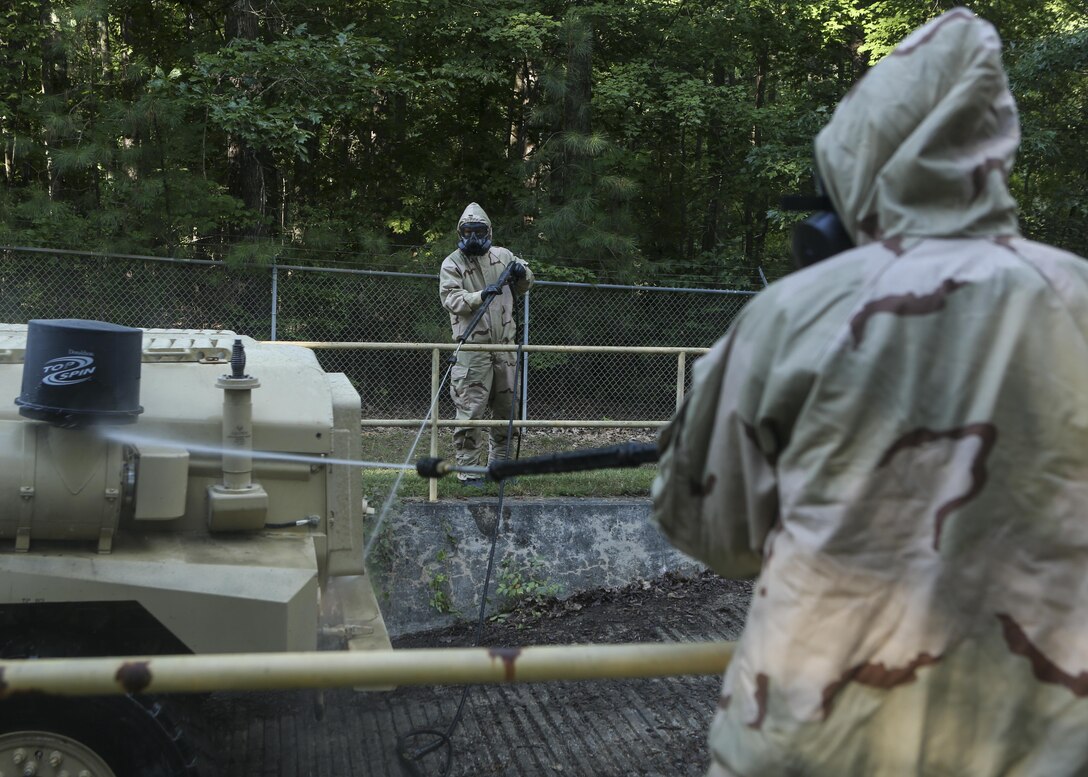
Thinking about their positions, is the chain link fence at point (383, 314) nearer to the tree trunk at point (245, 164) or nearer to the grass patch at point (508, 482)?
the grass patch at point (508, 482)

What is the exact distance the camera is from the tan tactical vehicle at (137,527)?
3373 millimetres

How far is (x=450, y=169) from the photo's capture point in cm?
1667

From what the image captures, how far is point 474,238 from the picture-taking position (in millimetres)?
8906

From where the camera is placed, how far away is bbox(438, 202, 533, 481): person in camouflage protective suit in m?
8.92

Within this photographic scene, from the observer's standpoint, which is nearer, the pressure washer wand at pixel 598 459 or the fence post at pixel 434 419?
the pressure washer wand at pixel 598 459

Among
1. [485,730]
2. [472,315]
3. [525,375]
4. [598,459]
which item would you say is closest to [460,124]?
[525,375]

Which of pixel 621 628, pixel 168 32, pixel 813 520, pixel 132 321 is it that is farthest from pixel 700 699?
pixel 168 32

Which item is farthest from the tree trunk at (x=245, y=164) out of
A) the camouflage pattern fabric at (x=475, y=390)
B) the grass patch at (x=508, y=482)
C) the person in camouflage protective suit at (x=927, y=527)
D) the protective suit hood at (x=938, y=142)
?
the person in camouflage protective suit at (x=927, y=527)

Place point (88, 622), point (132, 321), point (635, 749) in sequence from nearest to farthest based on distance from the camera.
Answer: point (88, 622) → point (635, 749) → point (132, 321)

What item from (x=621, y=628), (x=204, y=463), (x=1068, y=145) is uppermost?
(x=1068, y=145)

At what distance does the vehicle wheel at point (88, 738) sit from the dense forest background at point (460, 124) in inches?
349

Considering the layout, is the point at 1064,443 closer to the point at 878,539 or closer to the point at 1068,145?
the point at 878,539

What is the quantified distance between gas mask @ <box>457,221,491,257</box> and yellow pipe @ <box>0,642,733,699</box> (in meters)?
7.02

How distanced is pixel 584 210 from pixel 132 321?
581 centimetres
